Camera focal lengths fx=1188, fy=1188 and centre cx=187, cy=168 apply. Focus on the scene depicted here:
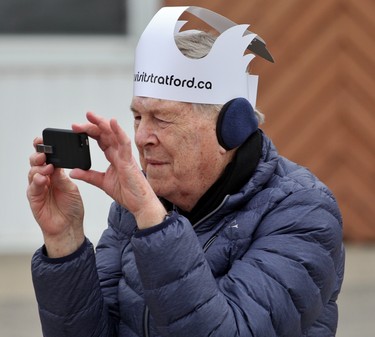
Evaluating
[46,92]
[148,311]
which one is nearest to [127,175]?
[148,311]

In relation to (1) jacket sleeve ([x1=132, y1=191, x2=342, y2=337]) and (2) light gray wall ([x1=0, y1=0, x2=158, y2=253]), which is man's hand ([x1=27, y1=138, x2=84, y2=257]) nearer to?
(1) jacket sleeve ([x1=132, y1=191, x2=342, y2=337])

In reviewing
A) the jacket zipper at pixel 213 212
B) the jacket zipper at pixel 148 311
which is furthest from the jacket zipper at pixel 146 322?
the jacket zipper at pixel 213 212

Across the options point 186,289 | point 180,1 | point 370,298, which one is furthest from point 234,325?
point 180,1

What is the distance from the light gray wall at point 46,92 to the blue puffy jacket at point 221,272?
15.3ft

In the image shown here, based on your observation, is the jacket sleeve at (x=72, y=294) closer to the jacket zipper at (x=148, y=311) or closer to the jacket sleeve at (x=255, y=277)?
the jacket zipper at (x=148, y=311)

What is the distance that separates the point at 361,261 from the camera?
25.4 feet

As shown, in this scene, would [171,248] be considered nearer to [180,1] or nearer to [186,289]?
[186,289]

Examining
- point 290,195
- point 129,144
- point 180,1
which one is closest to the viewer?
point 129,144

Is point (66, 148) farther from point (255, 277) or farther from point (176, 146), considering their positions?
point (255, 277)

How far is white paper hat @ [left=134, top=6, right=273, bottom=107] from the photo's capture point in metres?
2.98

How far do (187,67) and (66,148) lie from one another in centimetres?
40

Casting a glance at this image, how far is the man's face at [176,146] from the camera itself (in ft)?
9.71

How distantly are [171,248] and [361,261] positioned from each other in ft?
16.9

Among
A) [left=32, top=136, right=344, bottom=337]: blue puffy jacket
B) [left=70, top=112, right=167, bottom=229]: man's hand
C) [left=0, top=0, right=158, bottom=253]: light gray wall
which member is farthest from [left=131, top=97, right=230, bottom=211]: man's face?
[left=0, top=0, right=158, bottom=253]: light gray wall
